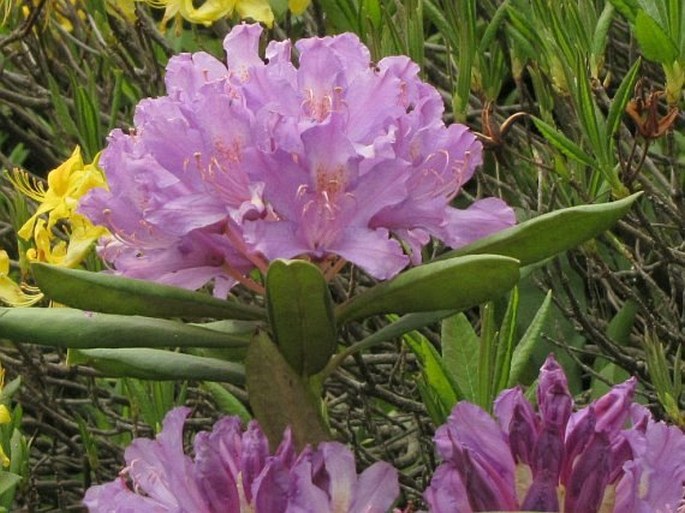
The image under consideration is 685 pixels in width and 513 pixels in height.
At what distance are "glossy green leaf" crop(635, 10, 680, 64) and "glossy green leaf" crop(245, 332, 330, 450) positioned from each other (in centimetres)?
79

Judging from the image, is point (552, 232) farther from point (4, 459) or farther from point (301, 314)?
point (4, 459)

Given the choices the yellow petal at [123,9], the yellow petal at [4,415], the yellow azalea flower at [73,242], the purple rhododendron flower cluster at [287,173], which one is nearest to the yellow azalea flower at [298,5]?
the yellow petal at [123,9]

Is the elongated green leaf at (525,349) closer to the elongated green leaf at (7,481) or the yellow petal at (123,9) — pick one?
the elongated green leaf at (7,481)

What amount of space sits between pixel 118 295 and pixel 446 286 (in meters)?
0.23

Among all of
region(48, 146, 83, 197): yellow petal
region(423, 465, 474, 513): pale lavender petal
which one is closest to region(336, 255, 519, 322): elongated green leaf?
region(423, 465, 474, 513): pale lavender petal

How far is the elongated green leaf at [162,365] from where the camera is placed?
1094 mm

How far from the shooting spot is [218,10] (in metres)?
2.07

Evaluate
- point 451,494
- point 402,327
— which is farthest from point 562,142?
point 451,494

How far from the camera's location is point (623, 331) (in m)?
2.07

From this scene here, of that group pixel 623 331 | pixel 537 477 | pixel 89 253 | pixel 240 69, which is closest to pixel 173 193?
pixel 240 69

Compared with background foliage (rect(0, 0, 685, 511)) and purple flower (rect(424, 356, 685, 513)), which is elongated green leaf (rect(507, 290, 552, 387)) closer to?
background foliage (rect(0, 0, 685, 511))

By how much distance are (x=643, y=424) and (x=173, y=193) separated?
0.37 m

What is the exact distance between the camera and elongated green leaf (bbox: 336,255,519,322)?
0.96 m

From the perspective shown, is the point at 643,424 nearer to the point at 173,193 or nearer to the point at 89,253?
the point at 173,193
